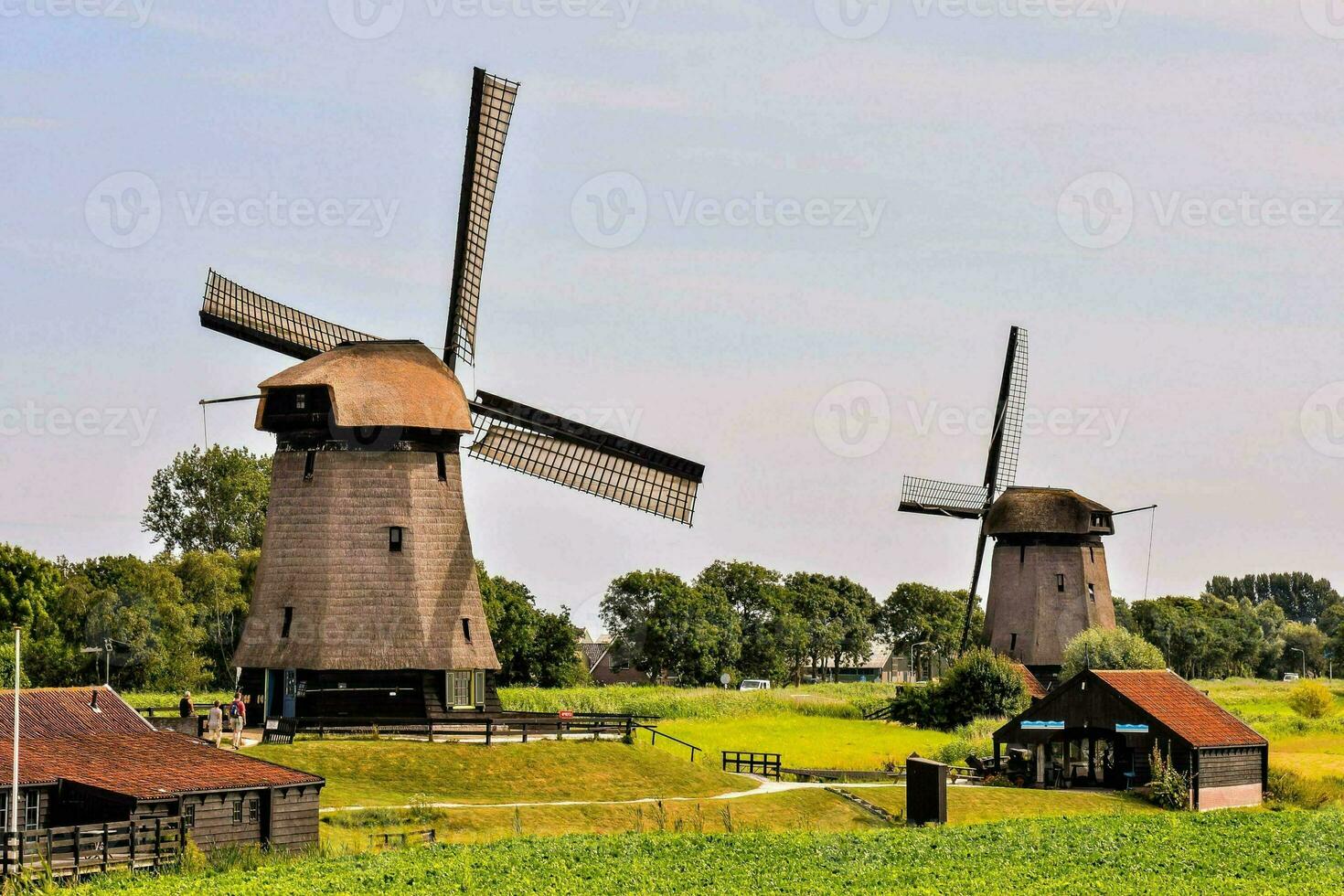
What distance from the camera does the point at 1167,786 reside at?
46.8 meters

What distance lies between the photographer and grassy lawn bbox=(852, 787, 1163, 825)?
1692 inches

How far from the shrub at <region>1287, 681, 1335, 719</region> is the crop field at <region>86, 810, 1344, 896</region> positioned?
37.6 metres

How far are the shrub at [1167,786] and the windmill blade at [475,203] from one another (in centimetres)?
2069

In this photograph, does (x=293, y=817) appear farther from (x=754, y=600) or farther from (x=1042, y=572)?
(x=754, y=600)

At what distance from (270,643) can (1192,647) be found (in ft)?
313

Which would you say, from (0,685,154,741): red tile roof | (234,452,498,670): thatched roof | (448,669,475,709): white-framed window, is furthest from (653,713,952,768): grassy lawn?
(0,685,154,741): red tile roof

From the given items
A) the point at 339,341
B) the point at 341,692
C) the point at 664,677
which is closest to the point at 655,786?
the point at 341,692

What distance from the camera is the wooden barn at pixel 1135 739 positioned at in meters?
47.7

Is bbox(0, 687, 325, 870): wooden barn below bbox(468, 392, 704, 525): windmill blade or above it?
below

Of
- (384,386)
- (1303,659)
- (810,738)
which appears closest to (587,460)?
(384,386)

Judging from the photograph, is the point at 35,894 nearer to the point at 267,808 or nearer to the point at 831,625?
the point at 267,808

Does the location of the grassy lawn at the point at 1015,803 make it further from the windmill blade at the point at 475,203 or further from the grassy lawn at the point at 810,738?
the windmill blade at the point at 475,203

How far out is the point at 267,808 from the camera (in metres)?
34.4

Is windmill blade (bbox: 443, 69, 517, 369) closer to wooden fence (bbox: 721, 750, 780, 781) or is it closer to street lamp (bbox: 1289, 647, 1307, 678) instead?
wooden fence (bbox: 721, 750, 780, 781)
